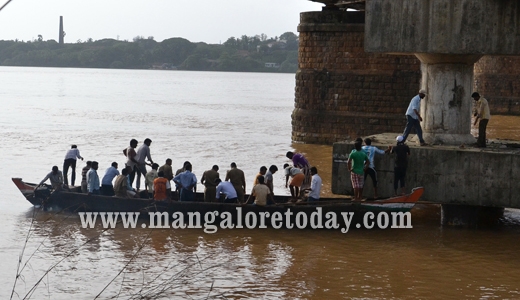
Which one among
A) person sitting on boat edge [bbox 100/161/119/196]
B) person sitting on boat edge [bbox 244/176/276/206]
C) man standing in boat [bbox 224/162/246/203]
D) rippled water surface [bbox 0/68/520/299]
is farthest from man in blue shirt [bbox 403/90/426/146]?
person sitting on boat edge [bbox 100/161/119/196]

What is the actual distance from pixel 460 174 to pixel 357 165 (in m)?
1.92

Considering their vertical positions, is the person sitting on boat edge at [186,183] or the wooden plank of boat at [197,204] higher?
the person sitting on boat edge at [186,183]

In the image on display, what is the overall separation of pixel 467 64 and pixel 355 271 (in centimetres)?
527

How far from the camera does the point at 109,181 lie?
18.3m

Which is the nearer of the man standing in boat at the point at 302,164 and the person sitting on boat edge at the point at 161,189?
the person sitting on boat edge at the point at 161,189

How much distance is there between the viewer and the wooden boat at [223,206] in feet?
55.0

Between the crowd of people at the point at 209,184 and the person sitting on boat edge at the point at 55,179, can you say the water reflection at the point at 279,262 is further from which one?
the crowd of people at the point at 209,184

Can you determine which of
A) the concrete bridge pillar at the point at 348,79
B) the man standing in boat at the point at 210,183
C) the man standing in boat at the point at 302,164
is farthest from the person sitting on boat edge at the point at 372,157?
the concrete bridge pillar at the point at 348,79

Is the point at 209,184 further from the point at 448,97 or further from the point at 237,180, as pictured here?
the point at 448,97

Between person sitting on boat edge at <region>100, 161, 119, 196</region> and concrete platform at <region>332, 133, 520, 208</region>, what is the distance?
469 cm

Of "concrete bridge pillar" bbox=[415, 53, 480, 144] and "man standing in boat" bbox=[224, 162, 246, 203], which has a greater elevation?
"concrete bridge pillar" bbox=[415, 53, 480, 144]

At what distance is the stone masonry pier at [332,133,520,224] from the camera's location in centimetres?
1658

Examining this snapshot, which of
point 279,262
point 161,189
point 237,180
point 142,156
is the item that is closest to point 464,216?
point 279,262

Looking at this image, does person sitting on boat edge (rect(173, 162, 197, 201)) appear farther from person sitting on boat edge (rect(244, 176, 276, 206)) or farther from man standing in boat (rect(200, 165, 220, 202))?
person sitting on boat edge (rect(244, 176, 276, 206))
